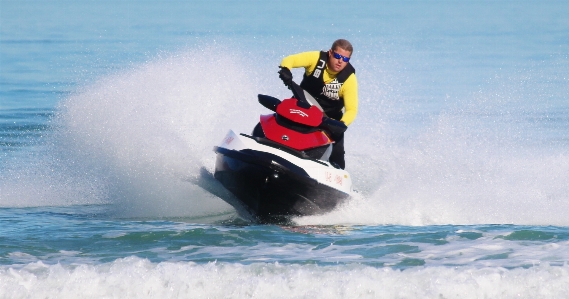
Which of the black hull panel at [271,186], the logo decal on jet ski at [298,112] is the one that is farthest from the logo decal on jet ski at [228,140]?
the logo decal on jet ski at [298,112]

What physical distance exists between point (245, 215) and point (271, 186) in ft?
2.60

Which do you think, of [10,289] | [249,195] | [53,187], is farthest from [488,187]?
[10,289]

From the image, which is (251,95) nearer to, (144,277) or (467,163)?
(467,163)

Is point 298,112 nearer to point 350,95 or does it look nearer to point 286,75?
point 286,75

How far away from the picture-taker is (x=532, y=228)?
754 centimetres

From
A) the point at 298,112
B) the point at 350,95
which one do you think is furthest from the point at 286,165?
the point at 350,95

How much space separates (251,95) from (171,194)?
425cm

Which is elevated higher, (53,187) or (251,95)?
(251,95)

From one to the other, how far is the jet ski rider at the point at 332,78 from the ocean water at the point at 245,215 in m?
0.83

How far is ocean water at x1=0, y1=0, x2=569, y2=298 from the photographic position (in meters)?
5.88

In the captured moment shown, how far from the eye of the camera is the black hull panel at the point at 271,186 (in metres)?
7.39

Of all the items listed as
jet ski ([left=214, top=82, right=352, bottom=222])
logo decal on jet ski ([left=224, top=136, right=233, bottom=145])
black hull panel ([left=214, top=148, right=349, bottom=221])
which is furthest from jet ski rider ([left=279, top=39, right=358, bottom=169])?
logo decal on jet ski ([left=224, top=136, right=233, bottom=145])

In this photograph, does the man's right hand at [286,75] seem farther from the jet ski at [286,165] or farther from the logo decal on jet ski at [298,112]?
the logo decal on jet ski at [298,112]

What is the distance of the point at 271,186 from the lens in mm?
7434
